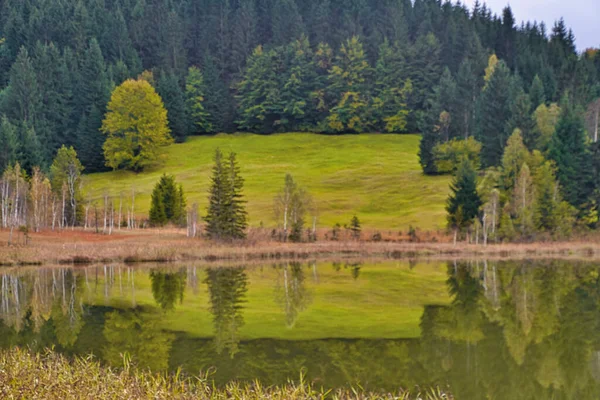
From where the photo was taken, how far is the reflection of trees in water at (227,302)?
2336cm

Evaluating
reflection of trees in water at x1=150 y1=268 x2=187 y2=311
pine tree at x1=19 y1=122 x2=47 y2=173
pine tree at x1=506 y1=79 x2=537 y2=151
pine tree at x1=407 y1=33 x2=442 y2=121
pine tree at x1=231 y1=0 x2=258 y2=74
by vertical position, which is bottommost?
reflection of trees in water at x1=150 y1=268 x2=187 y2=311

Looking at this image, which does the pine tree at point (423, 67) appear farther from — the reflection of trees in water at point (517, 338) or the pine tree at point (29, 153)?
the reflection of trees in water at point (517, 338)

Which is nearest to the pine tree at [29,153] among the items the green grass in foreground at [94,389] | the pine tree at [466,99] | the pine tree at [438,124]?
the pine tree at [438,124]

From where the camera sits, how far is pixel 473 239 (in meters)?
63.6

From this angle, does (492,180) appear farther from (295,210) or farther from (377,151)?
(377,151)

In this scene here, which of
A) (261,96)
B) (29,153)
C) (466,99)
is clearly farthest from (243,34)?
(29,153)

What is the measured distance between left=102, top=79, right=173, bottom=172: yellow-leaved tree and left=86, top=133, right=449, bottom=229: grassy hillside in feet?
7.72

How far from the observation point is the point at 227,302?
33.0m

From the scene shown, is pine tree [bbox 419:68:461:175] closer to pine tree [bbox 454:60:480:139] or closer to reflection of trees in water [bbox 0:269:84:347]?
pine tree [bbox 454:60:480:139]

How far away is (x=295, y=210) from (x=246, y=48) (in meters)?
90.0

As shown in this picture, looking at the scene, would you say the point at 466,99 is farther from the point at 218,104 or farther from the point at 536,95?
the point at 218,104

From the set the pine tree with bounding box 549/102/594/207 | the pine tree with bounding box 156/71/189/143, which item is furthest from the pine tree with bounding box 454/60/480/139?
the pine tree with bounding box 156/71/189/143

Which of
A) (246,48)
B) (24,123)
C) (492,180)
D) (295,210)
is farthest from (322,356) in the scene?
(246,48)

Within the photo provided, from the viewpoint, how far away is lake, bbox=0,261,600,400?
1845cm
